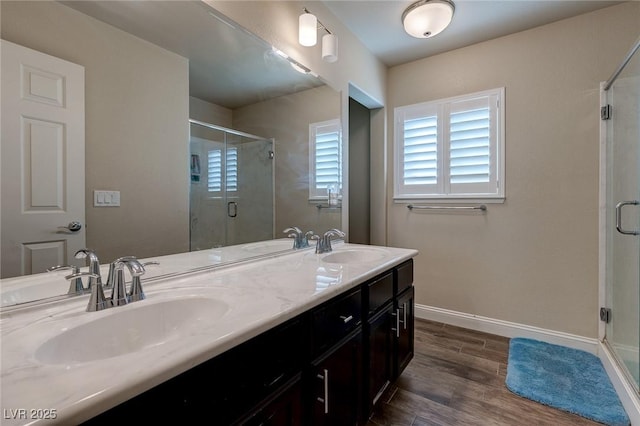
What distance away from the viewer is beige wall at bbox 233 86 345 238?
172 centimetres

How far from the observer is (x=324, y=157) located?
216 cm

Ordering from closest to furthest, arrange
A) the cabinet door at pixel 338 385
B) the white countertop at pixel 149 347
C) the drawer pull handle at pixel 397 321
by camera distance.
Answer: the white countertop at pixel 149 347
the cabinet door at pixel 338 385
the drawer pull handle at pixel 397 321

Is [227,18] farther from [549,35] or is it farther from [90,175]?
[549,35]

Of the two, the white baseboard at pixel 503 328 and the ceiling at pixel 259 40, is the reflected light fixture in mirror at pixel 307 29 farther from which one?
the white baseboard at pixel 503 328

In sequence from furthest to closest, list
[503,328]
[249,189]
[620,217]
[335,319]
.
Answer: [503,328]
[620,217]
[249,189]
[335,319]

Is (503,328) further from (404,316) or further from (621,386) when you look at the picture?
(404,316)

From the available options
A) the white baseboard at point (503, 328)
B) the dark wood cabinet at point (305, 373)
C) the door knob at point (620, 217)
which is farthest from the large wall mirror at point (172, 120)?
the door knob at point (620, 217)

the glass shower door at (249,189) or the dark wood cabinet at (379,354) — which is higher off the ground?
the glass shower door at (249,189)

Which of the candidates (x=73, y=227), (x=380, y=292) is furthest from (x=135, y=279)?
(x=380, y=292)

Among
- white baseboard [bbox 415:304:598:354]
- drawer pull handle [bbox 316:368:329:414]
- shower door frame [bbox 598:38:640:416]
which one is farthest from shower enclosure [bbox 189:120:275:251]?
shower door frame [bbox 598:38:640:416]

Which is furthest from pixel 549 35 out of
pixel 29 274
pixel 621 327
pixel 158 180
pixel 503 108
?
pixel 29 274

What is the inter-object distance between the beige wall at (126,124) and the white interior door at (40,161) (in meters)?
0.03

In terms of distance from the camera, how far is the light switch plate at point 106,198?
3.26ft

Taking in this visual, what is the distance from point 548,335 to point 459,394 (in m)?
1.14
